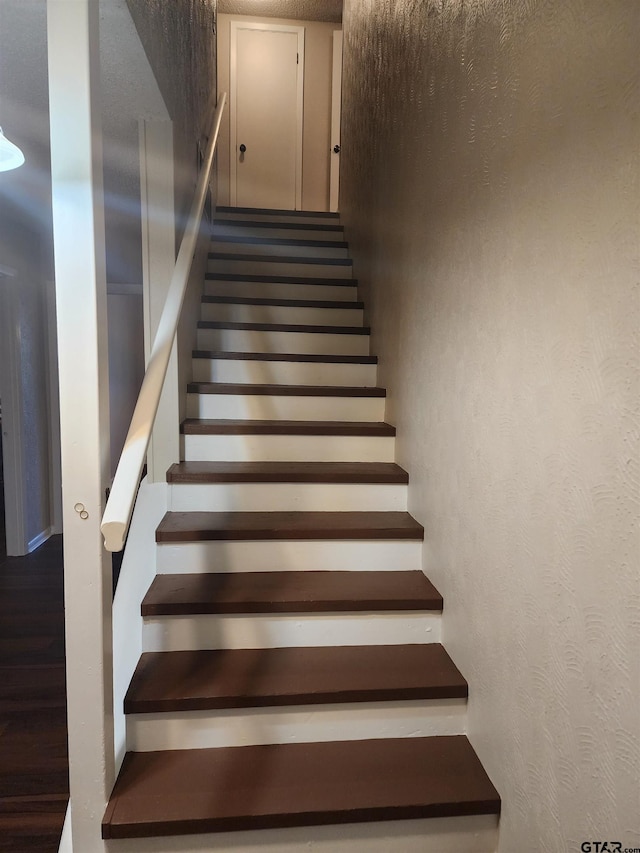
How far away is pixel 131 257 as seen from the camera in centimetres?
407

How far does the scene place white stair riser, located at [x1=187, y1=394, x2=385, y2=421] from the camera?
7.37 feet

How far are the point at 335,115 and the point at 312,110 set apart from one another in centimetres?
22

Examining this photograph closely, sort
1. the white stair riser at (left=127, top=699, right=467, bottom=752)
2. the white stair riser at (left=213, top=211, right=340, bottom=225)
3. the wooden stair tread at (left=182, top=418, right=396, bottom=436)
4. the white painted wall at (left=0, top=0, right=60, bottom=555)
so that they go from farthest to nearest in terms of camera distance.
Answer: the white stair riser at (left=213, top=211, right=340, bottom=225), the white painted wall at (left=0, top=0, right=60, bottom=555), the wooden stair tread at (left=182, top=418, right=396, bottom=436), the white stair riser at (left=127, top=699, right=467, bottom=752)

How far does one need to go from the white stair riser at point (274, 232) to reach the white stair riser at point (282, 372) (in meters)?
1.40

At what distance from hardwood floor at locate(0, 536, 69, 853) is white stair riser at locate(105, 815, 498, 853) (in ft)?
1.72

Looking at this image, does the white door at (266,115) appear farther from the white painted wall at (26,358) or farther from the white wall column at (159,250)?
the white wall column at (159,250)

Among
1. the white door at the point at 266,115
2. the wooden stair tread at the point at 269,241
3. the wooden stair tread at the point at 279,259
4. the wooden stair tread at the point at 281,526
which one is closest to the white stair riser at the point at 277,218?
the wooden stair tread at the point at 269,241

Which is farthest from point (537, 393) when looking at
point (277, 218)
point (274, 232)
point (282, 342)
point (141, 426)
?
point (277, 218)

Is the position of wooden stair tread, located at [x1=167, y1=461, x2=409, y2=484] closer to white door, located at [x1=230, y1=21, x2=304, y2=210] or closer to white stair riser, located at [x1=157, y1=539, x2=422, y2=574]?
white stair riser, located at [x1=157, y1=539, x2=422, y2=574]

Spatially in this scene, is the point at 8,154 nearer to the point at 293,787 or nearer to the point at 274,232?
the point at 293,787

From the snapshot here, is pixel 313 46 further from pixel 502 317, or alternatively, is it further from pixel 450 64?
pixel 502 317

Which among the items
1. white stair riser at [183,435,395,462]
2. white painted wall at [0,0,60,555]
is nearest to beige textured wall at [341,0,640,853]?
white stair riser at [183,435,395,462]

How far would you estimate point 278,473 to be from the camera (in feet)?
6.16

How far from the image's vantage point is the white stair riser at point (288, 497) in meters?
1.85
